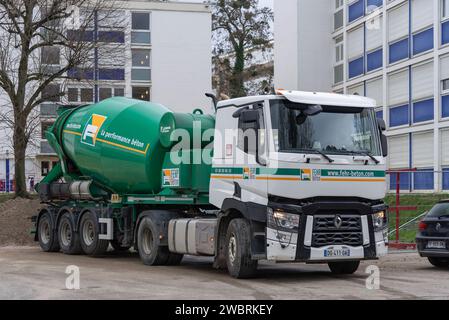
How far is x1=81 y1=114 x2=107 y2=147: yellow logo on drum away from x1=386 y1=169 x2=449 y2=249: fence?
8.04 m

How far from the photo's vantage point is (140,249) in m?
Answer: 16.2

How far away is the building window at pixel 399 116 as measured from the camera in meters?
34.5

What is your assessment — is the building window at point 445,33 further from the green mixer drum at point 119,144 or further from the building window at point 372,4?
the green mixer drum at point 119,144

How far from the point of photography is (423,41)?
1286 inches

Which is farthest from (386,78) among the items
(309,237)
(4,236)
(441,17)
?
(309,237)

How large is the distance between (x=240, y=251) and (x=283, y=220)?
104 cm

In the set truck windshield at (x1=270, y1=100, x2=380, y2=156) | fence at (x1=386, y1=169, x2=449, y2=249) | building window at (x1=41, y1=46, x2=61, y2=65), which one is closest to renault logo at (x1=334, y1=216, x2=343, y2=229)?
truck windshield at (x1=270, y1=100, x2=380, y2=156)

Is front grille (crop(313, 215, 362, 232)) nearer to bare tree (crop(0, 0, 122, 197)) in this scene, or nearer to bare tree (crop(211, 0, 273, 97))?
bare tree (crop(0, 0, 122, 197))

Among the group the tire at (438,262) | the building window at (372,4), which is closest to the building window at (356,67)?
the building window at (372,4)

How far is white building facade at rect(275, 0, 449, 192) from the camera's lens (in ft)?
102

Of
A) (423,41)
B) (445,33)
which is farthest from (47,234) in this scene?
(423,41)

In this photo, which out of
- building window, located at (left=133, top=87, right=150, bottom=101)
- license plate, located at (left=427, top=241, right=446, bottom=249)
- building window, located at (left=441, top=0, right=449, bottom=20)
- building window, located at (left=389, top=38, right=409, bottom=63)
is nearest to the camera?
license plate, located at (left=427, top=241, right=446, bottom=249)

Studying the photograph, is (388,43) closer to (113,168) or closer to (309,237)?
(113,168)
